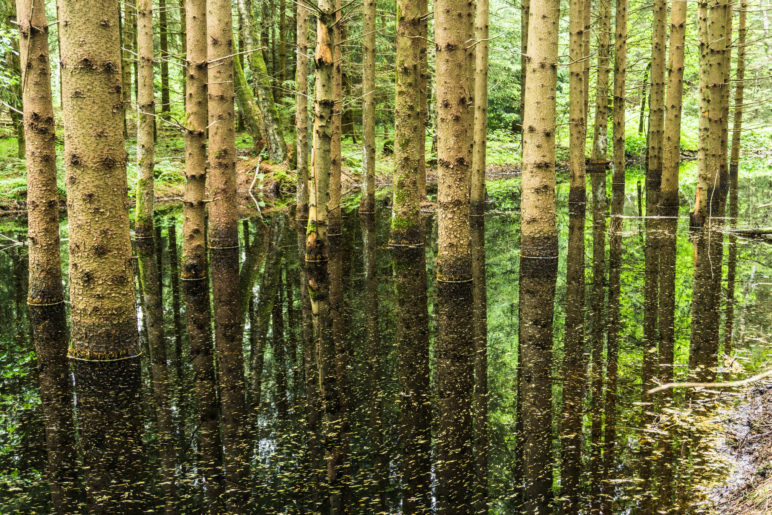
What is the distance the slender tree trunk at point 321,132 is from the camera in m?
9.23

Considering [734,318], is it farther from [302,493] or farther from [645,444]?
[302,493]

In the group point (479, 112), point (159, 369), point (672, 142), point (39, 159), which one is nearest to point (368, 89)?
point (479, 112)

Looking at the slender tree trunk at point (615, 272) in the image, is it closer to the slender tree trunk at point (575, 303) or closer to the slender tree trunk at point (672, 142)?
the slender tree trunk at point (575, 303)

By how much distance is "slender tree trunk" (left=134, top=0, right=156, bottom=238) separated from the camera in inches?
492

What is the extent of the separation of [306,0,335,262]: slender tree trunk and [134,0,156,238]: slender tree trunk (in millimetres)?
4577

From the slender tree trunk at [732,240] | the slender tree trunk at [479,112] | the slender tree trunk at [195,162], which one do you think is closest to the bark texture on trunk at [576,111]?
the slender tree trunk at [479,112]

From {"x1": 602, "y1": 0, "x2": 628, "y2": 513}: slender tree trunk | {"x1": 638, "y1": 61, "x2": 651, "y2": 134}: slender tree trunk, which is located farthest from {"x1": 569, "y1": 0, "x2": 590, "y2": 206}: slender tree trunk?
{"x1": 638, "y1": 61, "x2": 651, "y2": 134}: slender tree trunk

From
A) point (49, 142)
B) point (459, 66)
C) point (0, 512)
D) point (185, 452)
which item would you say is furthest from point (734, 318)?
point (49, 142)

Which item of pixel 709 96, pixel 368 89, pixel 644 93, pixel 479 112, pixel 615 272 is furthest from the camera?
pixel 644 93

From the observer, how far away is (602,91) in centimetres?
2323

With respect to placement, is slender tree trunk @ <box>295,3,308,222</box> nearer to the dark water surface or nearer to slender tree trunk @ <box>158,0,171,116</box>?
the dark water surface

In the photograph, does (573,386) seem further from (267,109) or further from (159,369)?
(267,109)

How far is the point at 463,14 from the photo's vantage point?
8250mm

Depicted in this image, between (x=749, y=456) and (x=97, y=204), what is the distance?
5135 mm
